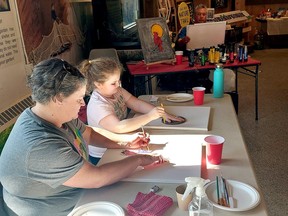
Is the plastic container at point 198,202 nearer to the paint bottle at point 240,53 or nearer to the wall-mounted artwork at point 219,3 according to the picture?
the paint bottle at point 240,53

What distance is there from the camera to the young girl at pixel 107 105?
5.65 ft

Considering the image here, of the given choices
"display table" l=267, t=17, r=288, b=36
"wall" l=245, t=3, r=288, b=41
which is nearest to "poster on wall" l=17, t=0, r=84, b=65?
"display table" l=267, t=17, r=288, b=36

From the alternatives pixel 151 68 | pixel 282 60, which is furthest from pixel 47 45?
pixel 282 60

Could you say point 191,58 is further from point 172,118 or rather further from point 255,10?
point 255,10

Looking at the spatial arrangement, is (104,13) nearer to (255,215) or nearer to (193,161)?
(193,161)

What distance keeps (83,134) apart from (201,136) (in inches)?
22.7

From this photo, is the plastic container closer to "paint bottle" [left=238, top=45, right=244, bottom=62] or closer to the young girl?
the young girl

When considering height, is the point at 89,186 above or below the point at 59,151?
below

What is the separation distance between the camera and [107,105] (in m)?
1.81

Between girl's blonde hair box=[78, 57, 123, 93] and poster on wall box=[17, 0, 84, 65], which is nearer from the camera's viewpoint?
girl's blonde hair box=[78, 57, 123, 93]

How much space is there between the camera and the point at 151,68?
333 centimetres

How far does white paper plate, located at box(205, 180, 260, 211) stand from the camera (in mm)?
1056

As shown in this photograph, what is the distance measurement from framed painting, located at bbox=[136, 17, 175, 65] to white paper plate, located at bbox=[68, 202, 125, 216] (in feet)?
7.57

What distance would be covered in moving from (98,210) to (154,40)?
2417 millimetres
